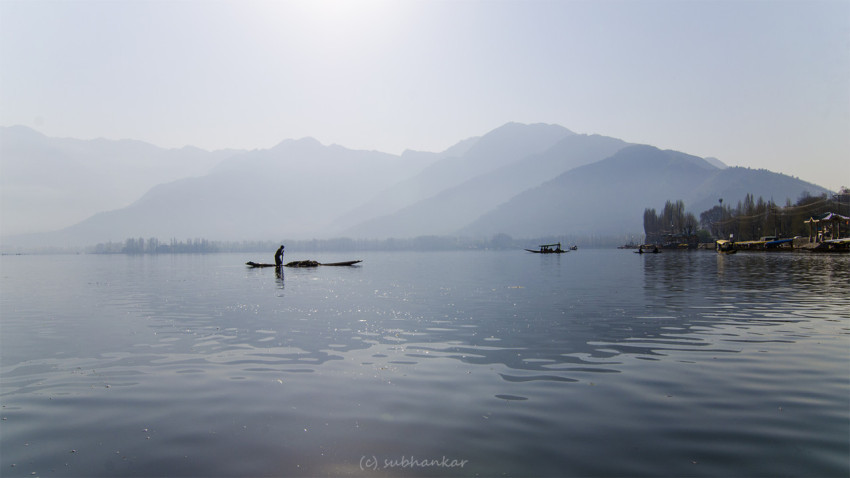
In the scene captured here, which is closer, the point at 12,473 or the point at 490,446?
the point at 12,473

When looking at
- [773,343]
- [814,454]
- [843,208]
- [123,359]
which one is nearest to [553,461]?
[814,454]

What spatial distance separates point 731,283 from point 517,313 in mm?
31162

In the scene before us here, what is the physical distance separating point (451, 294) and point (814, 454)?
3506 cm

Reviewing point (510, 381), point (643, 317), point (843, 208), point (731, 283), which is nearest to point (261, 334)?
point (510, 381)

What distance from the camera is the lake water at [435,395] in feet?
32.3

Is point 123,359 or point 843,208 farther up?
point 843,208

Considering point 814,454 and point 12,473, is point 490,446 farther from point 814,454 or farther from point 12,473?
point 12,473

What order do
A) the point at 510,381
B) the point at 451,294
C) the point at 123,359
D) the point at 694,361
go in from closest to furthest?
the point at 510,381 < the point at 694,361 < the point at 123,359 < the point at 451,294

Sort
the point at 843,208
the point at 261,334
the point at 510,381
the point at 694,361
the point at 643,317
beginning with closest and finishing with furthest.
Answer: the point at 510,381, the point at 694,361, the point at 261,334, the point at 643,317, the point at 843,208

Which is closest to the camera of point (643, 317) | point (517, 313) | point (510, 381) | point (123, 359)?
point (510, 381)

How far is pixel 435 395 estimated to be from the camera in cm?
1413

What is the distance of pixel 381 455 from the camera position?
1007 cm

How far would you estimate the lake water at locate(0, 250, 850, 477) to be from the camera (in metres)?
9.84

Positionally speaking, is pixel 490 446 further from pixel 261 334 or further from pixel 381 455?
pixel 261 334
